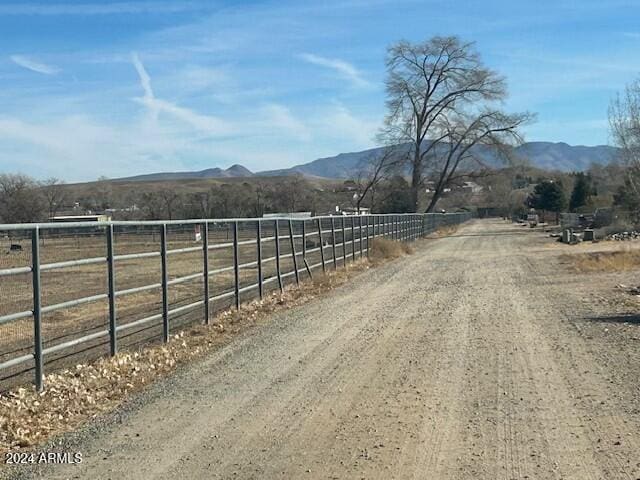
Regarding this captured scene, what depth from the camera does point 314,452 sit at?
18.4 feet

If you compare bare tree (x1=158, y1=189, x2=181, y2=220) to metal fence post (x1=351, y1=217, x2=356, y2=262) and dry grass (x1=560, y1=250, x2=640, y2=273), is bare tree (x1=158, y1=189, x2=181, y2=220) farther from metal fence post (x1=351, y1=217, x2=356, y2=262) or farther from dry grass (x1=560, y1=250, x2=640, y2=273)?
dry grass (x1=560, y1=250, x2=640, y2=273)

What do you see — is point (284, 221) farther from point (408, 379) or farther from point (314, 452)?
point (314, 452)

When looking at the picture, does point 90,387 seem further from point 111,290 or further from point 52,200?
point 52,200

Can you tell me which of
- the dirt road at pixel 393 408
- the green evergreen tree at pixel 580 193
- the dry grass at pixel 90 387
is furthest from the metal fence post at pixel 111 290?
the green evergreen tree at pixel 580 193

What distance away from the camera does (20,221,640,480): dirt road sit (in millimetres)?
5332

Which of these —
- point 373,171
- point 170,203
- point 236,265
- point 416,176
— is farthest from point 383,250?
point 373,171

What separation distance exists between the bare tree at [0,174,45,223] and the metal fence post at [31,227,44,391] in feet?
112

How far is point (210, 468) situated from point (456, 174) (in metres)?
A: 71.2

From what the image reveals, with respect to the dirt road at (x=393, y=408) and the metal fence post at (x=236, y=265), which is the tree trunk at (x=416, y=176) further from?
the dirt road at (x=393, y=408)

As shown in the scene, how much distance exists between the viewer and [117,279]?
983 centimetres

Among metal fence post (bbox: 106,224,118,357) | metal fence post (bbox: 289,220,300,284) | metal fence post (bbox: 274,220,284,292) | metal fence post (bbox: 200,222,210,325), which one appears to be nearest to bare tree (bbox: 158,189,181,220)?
metal fence post (bbox: 289,220,300,284)

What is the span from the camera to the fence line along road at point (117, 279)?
7648 mm

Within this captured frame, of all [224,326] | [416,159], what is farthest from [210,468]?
[416,159]

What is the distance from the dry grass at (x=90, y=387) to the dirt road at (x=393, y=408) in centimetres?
37
